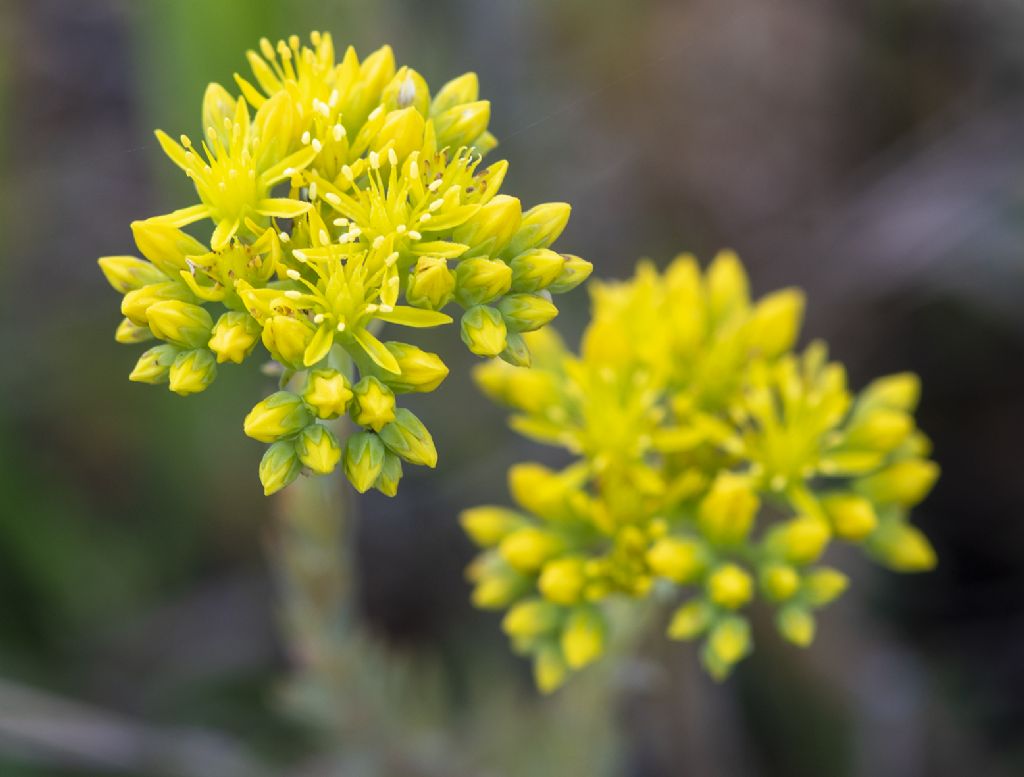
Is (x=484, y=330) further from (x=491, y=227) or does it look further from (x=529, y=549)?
(x=529, y=549)

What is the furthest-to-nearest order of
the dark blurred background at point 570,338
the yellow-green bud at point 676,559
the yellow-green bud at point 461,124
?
the dark blurred background at point 570,338
the yellow-green bud at point 676,559
the yellow-green bud at point 461,124

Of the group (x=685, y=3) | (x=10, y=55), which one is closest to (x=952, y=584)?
(x=685, y=3)

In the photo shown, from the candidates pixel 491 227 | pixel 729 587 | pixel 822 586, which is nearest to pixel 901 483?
pixel 822 586

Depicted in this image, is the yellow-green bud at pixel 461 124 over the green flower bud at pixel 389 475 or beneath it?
over

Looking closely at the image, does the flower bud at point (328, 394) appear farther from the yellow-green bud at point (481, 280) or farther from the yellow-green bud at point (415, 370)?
the yellow-green bud at point (481, 280)

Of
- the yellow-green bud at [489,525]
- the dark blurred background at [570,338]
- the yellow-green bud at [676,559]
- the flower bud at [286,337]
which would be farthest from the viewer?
the dark blurred background at [570,338]

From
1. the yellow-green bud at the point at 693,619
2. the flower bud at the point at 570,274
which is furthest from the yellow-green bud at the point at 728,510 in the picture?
the flower bud at the point at 570,274
